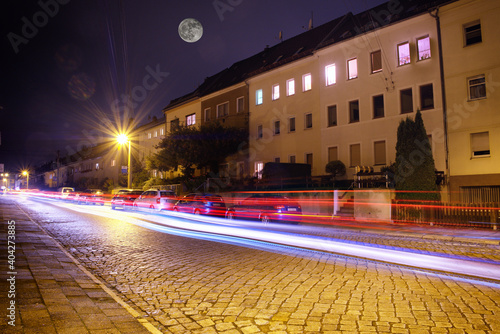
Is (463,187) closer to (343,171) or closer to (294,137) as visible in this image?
(343,171)

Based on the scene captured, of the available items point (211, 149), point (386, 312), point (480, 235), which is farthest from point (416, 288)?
point (211, 149)

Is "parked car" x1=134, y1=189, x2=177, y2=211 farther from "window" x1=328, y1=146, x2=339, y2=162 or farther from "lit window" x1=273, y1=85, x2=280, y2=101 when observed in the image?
"lit window" x1=273, y1=85, x2=280, y2=101

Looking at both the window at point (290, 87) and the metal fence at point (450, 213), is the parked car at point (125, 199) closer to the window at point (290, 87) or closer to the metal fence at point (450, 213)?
the window at point (290, 87)

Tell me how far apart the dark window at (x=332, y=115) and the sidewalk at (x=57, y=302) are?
23.9 m

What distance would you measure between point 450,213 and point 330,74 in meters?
14.8

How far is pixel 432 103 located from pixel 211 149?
749 inches

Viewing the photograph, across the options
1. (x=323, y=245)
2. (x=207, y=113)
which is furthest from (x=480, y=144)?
(x=207, y=113)

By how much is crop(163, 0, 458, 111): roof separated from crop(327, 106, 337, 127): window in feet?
16.0

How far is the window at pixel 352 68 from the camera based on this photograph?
27.2 metres

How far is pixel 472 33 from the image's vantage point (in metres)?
21.7

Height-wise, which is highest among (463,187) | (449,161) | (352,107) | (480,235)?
(352,107)

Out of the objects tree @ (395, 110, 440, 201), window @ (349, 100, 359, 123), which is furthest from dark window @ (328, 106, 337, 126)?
tree @ (395, 110, 440, 201)

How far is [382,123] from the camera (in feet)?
83.7

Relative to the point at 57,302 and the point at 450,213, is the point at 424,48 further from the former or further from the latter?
the point at 57,302
